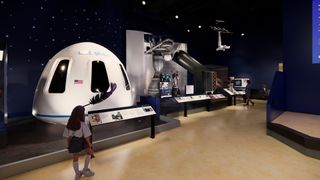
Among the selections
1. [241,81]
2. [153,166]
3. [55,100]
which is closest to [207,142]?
[153,166]

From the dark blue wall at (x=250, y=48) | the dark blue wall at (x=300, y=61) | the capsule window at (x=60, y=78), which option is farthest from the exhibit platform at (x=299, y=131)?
the dark blue wall at (x=250, y=48)

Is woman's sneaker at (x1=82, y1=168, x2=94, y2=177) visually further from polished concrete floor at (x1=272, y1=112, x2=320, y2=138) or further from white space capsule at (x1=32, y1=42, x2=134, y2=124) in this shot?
polished concrete floor at (x1=272, y1=112, x2=320, y2=138)

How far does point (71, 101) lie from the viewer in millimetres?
5535

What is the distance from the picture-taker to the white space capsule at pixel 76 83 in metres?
5.57

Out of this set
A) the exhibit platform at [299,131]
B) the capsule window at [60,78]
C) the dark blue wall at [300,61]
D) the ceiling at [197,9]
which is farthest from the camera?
the ceiling at [197,9]

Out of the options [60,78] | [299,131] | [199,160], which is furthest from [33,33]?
[299,131]

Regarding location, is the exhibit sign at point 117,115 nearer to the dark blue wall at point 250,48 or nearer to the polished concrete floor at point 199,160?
the polished concrete floor at point 199,160

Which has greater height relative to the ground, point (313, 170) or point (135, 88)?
point (135, 88)

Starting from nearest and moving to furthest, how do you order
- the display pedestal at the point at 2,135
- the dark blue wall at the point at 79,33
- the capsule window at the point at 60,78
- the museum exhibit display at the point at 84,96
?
the display pedestal at the point at 2,135
the museum exhibit display at the point at 84,96
the capsule window at the point at 60,78
the dark blue wall at the point at 79,33

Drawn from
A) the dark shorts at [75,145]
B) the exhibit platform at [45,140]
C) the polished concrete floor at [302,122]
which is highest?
the dark shorts at [75,145]

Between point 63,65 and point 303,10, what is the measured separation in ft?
25.4

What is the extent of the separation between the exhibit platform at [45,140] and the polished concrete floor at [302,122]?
3292mm

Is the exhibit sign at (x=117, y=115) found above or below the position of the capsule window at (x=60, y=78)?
below

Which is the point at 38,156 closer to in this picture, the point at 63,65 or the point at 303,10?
the point at 63,65
